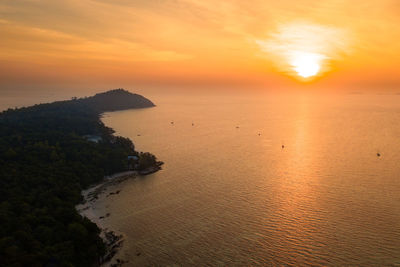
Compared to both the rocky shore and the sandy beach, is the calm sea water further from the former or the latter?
the rocky shore

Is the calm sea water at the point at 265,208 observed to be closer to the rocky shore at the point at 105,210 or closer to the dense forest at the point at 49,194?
the rocky shore at the point at 105,210

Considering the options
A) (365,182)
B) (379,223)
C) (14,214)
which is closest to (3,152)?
(14,214)

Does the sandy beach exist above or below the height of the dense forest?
below

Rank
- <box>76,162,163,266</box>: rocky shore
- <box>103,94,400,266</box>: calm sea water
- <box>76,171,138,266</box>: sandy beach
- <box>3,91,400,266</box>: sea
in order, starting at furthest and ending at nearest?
<box>76,171,138,266</box>: sandy beach → <box>76,162,163,266</box>: rocky shore → <box>103,94,400,266</box>: calm sea water → <box>3,91,400,266</box>: sea

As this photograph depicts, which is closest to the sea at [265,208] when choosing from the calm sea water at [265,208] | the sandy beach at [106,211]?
the calm sea water at [265,208]

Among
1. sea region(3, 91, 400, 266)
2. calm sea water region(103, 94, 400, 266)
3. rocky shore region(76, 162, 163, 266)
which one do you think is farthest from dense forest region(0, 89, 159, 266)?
calm sea water region(103, 94, 400, 266)
